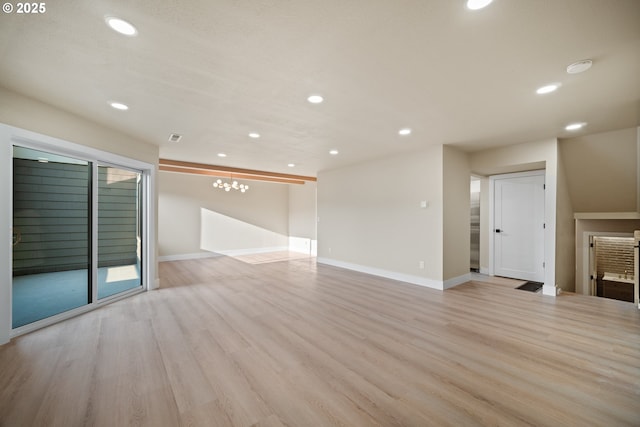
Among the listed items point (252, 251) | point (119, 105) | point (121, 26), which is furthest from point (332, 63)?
point (252, 251)

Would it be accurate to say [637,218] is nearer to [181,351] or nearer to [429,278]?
[429,278]

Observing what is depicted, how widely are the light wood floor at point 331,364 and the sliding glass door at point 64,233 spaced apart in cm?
44

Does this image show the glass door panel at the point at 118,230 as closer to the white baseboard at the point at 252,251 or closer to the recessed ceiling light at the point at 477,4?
the white baseboard at the point at 252,251

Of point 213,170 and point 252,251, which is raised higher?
point 213,170

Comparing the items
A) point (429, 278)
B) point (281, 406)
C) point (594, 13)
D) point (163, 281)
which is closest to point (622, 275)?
point (429, 278)

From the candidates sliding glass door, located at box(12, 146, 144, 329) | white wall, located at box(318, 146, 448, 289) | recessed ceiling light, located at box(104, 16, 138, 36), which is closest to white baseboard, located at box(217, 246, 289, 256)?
white wall, located at box(318, 146, 448, 289)

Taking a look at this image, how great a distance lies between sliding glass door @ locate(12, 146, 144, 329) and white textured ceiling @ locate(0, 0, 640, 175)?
856mm

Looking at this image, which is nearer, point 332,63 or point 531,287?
point 332,63

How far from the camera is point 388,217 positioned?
18.1ft

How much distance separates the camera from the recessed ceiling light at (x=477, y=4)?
148 cm

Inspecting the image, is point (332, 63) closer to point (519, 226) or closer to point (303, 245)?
point (519, 226)

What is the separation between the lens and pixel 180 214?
789 centimetres

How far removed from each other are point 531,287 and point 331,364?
469 centimetres

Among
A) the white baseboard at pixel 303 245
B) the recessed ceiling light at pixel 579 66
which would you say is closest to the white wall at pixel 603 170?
the recessed ceiling light at pixel 579 66
